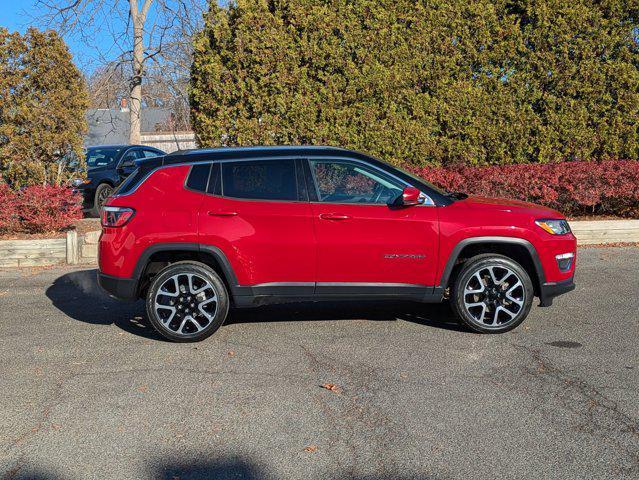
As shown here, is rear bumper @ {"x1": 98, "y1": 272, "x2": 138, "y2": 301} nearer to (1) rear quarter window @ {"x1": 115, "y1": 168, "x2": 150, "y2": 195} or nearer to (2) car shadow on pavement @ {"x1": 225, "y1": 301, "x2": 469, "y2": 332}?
(1) rear quarter window @ {"x1": 115, "y1": 168, "x2": 150, "y2": 195}

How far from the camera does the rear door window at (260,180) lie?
5.93 metres

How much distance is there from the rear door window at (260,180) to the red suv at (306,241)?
1 cm

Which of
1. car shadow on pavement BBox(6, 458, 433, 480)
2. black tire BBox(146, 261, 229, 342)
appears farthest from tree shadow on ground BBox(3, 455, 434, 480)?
black tire BBox(146, 261, 229, 342)

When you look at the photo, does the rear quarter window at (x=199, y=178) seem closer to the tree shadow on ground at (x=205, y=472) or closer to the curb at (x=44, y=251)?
the tree shadow on ground at (x=205, y=472)

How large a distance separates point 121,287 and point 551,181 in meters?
7.67

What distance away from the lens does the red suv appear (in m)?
5.82

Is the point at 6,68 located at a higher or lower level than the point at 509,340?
higher

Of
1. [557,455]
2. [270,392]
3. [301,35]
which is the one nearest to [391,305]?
[270,392]

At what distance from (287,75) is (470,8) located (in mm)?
3303

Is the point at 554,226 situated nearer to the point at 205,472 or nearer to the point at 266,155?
the point at 266,155

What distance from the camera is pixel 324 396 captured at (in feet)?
14.9

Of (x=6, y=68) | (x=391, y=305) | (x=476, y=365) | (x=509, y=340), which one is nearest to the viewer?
(x=476, y=365)

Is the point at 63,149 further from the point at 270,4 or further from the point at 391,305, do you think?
the point at 391,305

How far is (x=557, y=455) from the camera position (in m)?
3.64
